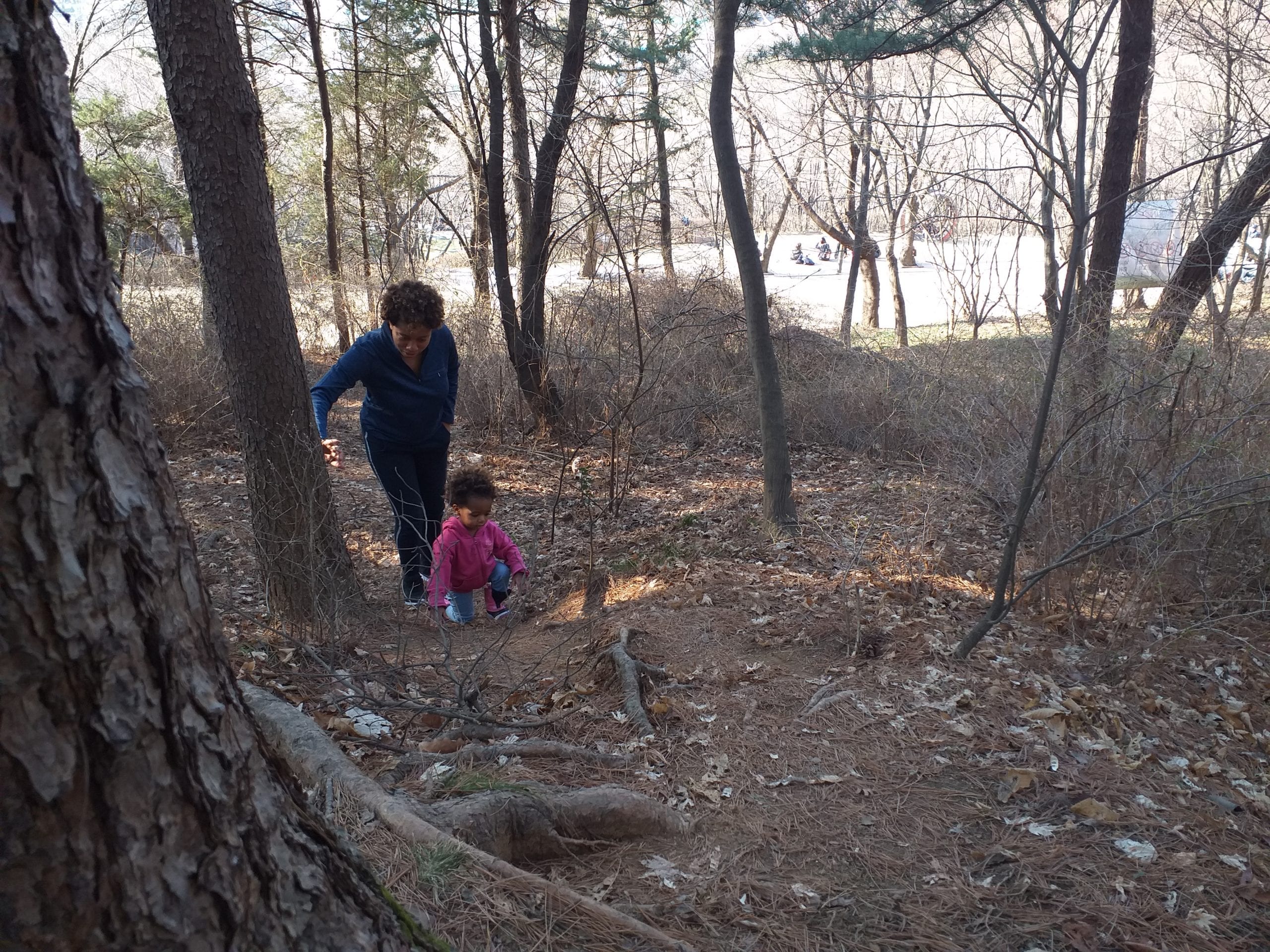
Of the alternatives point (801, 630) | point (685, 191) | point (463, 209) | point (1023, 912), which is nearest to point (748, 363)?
point (685, 191)

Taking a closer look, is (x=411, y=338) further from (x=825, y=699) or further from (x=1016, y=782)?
(x=1016, y=782)

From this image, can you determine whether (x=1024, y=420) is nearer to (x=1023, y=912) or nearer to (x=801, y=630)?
(x=801, y=630)

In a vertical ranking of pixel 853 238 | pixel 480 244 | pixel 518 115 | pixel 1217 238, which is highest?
pixel 518 115

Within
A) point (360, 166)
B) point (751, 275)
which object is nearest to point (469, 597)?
point (751, 275)

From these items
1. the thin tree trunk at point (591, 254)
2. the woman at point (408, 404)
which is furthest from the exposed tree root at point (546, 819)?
the thin tree trunk at point (591, 254)

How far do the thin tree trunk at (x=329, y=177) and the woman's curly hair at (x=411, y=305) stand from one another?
31.4 ft

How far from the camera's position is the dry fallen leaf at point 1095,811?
2592mm

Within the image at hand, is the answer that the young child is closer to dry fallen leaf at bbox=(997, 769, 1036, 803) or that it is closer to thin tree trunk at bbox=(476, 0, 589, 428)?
dry fallen leaf at bbox=(997, 769, 1036, 803)

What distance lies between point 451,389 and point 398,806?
290 cm

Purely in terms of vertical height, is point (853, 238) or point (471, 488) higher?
point (853, 238)

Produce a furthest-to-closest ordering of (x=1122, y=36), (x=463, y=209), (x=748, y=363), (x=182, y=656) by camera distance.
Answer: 1. (x=463, y=209)
2. (x=748, y=363)
3. (x=1122, y=36)
4. (x=182, y=656)

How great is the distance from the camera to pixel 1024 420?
18.2ft

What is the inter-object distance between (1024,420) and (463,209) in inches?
630

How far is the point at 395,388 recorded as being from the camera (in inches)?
178
